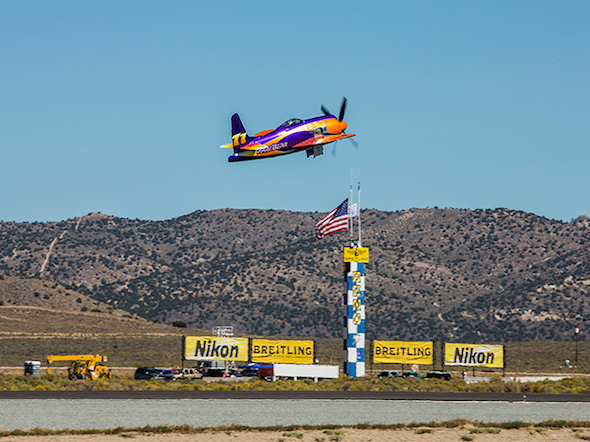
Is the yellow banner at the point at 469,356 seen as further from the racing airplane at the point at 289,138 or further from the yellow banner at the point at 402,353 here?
the racing airplane at the point at 289,138

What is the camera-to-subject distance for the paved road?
42.5 m

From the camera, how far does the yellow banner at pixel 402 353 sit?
2783 inches

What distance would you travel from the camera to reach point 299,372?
2475 inches

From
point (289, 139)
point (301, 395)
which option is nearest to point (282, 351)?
point (301, 395)

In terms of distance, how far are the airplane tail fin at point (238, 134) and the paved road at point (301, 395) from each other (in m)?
12.5

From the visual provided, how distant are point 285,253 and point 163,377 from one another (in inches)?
5264

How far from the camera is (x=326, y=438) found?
28.4 m

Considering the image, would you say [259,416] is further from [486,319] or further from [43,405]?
[486,319]

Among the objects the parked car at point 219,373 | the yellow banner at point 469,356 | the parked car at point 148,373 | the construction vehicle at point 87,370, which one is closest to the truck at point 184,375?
the parked car at point 219,373

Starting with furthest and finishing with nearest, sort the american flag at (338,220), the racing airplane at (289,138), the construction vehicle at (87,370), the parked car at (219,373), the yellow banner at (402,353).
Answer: the yellow banner at (402,353) < the parked car at (219,373) < the construction vehicle at (87,370) < the american flag at (338,220) < the racing airplane at (289,138)

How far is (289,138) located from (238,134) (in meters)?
2.98

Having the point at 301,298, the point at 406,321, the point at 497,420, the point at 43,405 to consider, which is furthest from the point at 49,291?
the point at 497,420

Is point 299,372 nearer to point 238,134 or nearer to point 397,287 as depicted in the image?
point 238,134

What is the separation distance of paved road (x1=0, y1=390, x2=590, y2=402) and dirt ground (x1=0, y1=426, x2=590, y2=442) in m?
12.1
